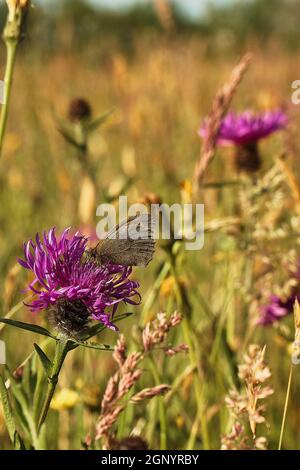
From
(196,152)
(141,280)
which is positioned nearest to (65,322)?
(141,280)

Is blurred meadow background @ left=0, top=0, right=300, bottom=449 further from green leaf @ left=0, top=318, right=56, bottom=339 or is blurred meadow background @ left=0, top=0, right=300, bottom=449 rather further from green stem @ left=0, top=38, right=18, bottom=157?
green leaf @ left=0, top=318, right=56, bottom=339

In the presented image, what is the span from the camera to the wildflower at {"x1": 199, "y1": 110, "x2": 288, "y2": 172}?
1.28 meters

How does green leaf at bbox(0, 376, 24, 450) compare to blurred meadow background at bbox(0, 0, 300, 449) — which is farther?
blurred meadow background at bbox(0, 0, 300, 449)

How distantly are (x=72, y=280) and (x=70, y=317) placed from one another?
37 mm

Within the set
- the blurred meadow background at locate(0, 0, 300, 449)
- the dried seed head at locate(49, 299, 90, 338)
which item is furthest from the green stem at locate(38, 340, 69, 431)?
the blurred meadow background at locate(0, 0, 300, 449)

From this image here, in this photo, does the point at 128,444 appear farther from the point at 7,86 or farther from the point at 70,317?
the point at 7,86

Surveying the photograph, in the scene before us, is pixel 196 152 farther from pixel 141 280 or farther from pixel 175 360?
pixel 175 360

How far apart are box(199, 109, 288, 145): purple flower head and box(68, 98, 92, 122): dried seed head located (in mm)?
323

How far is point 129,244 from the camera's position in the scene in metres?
0.67

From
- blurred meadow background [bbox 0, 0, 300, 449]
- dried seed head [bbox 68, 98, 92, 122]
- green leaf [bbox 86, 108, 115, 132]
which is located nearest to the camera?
blurred meadow background [bbox 0, 0, 300, 449]

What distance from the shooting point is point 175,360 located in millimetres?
1261

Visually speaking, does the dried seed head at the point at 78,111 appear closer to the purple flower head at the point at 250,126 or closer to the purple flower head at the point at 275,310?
the purple flower head at the point at 250,126

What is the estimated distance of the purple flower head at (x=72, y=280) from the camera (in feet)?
2.03

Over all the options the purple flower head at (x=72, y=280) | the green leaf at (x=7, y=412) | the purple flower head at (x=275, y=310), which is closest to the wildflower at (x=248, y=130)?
the purple flower head at (x=275, y=310)
